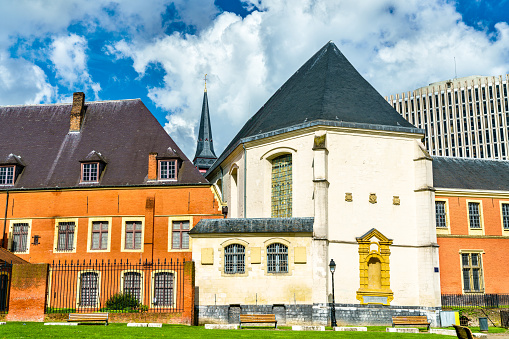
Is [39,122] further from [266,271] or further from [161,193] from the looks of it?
[266,271]

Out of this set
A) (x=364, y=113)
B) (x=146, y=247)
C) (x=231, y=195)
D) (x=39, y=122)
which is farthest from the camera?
(x=39, y=122)

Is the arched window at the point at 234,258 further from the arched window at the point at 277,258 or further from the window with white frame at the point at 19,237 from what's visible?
the window with white frame at the point at 19,237

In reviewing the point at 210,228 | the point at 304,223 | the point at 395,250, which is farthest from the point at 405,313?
the point at 210,228

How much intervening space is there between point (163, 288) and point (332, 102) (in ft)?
43.3

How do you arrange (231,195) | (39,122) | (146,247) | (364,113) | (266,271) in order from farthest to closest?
(39,122) < (231,195) < (146,247) < (364,113) < (266,271)

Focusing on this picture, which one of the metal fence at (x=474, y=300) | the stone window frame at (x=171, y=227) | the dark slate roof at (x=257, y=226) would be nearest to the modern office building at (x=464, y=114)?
the metal fence at (x=474, y=300)

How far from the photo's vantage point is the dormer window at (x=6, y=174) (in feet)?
106

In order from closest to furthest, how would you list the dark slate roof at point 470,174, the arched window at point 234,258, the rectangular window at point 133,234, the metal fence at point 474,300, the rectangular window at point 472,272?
the arched window at point 234,258
the rectangular window at point 133,234
the metal fence at point 474,300
the rectangular window at point 472,272
the dark slate roof at point 470,174

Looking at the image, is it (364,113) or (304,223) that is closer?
(304,223)

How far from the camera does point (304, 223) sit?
25.3m

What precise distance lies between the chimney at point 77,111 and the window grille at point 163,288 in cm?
1150

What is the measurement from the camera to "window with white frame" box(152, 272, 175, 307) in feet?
95.8

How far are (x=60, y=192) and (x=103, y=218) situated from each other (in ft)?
10.2

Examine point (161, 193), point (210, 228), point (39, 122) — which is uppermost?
point (39, 122)
